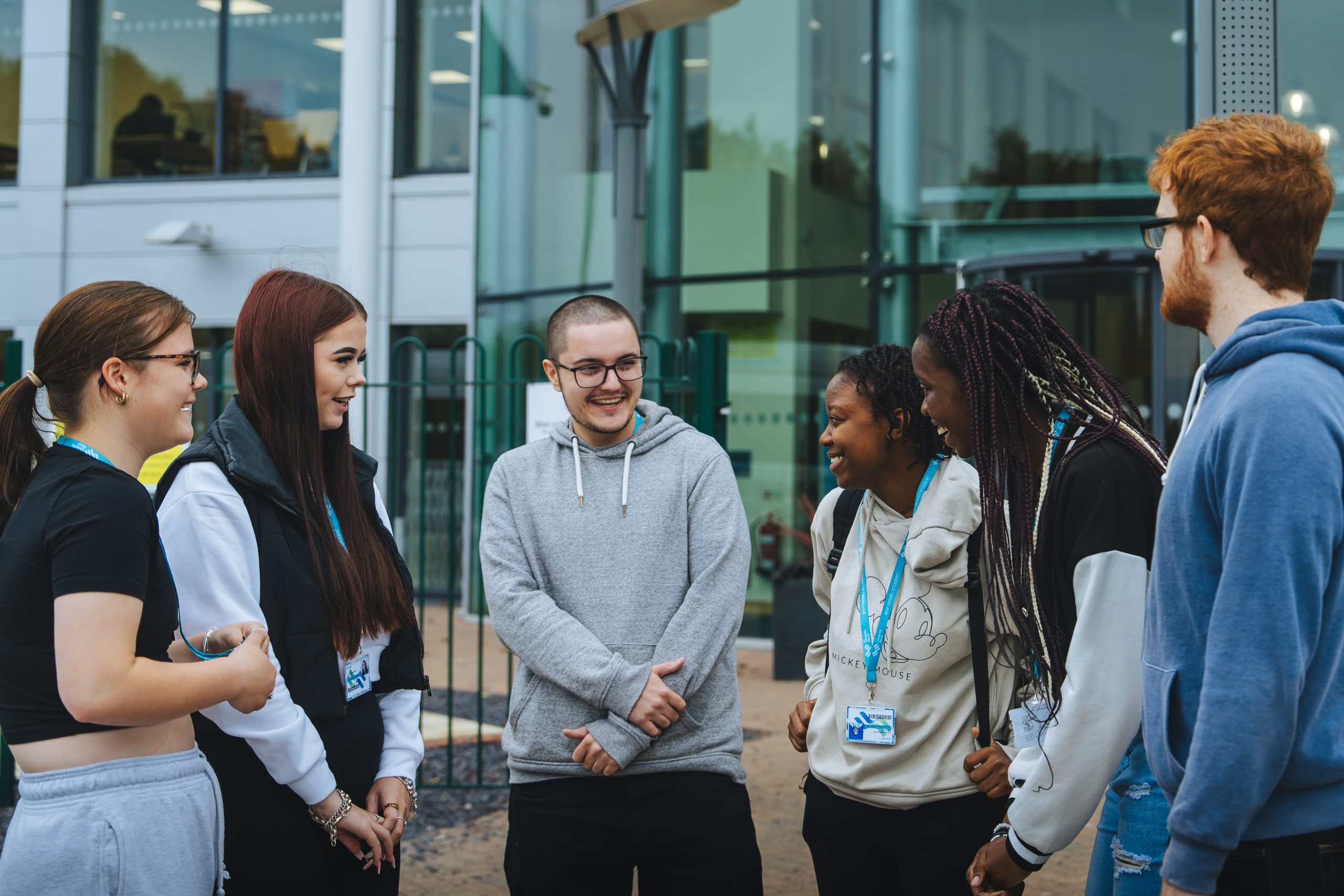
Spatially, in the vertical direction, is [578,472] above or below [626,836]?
above

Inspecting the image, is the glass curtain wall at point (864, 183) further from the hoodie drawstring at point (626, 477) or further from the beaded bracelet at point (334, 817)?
the beaded bracelet at point (334, 817)

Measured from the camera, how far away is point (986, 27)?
9922 mm

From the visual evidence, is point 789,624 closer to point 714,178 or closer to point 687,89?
point 714,178

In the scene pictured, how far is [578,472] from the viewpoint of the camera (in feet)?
9.57

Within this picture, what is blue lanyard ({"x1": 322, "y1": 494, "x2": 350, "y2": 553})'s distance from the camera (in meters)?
2.62

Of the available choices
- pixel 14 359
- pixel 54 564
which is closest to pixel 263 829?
pixel 54 564

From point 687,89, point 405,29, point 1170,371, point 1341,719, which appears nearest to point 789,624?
point 1170,371

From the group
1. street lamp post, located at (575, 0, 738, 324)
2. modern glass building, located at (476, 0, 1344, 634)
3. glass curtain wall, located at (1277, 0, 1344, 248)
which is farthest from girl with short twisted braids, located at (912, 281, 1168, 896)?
glass curtain wall, located at (1277, 0, 1344, 248)

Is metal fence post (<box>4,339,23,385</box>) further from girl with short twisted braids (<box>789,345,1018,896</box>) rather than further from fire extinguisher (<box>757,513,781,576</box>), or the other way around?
fire extinguisher (<box>757,513,781,576</box>)

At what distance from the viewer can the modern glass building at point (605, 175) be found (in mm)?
9469

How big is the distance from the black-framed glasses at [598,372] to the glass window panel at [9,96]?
47.2 ft

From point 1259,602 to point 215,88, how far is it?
1485 centimetres

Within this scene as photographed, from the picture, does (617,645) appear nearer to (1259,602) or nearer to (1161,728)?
(1161,728)

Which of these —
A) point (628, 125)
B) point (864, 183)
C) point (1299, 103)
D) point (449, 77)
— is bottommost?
point (628, 125)
